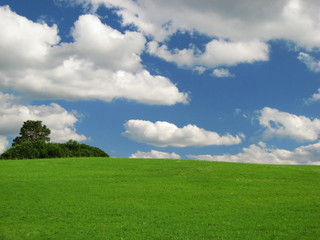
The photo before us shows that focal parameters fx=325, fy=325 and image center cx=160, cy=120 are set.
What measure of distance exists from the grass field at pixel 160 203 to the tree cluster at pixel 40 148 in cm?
2723

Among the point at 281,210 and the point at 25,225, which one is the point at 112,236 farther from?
the point at 281,210

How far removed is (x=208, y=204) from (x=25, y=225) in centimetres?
1050

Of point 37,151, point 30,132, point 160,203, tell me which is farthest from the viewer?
point 30,132

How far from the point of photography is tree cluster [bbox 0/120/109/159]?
63156 millimetres

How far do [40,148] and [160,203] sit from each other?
162 ft

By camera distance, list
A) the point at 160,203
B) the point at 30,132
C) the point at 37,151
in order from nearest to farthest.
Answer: the point at 160,203 → the point at 37,151 → the point at 30,132

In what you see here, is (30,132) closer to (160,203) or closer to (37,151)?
(37,151)

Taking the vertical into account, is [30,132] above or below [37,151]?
above

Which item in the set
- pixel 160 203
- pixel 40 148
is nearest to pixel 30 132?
pixel 40 148

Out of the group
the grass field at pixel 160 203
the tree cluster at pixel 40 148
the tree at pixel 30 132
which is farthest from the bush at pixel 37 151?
the grass field at pixel 160 203

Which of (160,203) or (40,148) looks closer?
(160,203)

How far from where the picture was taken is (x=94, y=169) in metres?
36.9

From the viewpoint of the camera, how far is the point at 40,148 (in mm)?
63969

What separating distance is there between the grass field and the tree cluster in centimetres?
2723
